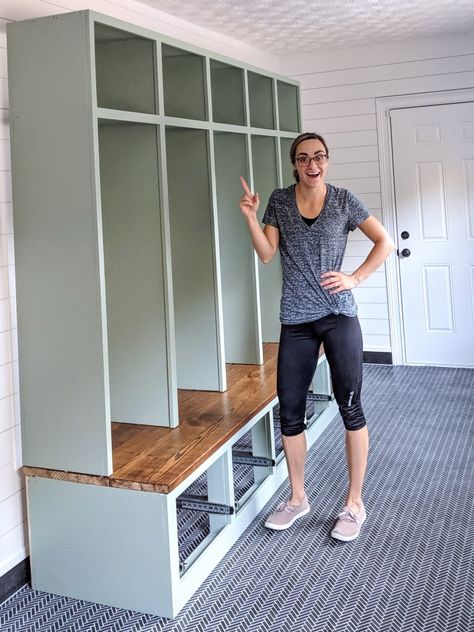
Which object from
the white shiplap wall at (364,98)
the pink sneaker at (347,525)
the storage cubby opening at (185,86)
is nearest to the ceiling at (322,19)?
the white shiplap wall at (364,98)

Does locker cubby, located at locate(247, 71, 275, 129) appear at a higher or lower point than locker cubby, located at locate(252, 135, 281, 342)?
higher

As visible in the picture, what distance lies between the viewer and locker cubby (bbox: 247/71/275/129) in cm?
386

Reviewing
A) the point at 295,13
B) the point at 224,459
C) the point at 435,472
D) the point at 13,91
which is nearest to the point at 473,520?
the point at 435,472

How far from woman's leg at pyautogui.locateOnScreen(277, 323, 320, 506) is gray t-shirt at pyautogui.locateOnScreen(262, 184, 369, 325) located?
0.23 ft

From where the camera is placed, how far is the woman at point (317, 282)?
8.18 ft

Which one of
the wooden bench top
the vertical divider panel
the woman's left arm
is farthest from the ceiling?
the wooden bench top

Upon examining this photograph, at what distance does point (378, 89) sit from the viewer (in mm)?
5098

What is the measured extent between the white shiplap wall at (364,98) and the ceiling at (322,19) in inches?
6.7

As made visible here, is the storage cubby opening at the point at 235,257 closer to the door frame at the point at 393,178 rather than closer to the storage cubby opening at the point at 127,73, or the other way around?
the storage cubby opening at the point at 127,73

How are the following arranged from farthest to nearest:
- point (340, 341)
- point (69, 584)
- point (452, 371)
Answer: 1. point (452, 371)
2. point (340, 341)
3. point (69, 584)

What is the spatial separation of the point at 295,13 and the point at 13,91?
236cm

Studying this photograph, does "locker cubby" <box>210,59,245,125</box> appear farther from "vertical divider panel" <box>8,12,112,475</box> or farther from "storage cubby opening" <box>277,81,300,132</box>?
"vertical divider panel" <box>8,12,112,475</box>

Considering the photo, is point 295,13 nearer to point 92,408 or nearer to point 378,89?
point 378,89

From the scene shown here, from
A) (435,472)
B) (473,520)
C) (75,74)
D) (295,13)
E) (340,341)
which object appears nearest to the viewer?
(75,74)
